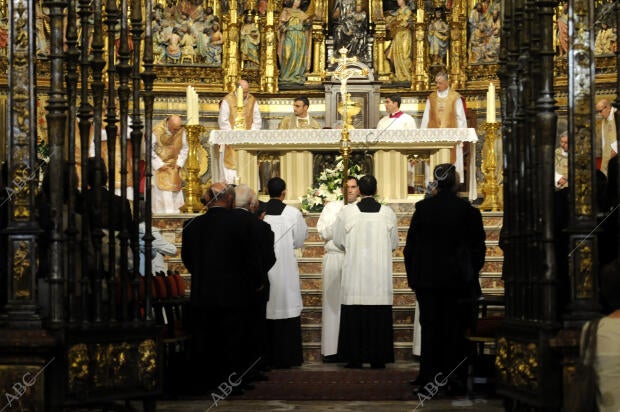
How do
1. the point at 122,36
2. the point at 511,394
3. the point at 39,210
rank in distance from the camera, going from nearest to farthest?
the point at 511,394 → the point at 39,210 → the point at 122,36

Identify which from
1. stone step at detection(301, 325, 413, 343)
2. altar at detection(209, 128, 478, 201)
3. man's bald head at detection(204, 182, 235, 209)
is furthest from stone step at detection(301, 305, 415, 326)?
altar at detection(209, 128, 478, 201)

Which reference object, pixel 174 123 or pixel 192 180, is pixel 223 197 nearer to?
pixel 192 180

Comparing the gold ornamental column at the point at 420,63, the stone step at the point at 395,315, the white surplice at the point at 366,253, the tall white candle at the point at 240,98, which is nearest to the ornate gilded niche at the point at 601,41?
the gold ornamental column at the point at 420,63

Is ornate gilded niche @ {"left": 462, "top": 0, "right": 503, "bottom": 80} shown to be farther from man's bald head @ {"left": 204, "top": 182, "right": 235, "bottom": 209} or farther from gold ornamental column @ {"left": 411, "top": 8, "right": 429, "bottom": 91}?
man's bald head @ {"left": 204, "top": 182, "right": 235, "bottom": 209}

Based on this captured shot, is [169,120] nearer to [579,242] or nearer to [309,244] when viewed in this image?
[309,244]

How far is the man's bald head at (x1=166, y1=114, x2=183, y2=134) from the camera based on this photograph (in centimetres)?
2034

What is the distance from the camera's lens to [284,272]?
526 inches

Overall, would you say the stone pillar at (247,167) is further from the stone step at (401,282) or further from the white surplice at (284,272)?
the white surplice at (284,272)

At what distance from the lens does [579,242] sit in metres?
7.70

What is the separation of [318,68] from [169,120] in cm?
287

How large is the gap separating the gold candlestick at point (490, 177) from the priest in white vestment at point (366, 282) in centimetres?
528

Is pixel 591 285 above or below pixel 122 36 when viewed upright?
below

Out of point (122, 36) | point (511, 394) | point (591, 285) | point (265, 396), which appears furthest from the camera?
point (265, 396)

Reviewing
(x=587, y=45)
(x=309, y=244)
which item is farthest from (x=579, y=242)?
(x=309, y=244)
